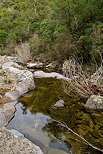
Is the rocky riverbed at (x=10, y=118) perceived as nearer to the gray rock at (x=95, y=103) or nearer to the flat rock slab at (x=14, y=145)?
the flat rock slab at (x=14, y=145)

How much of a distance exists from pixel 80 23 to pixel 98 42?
280 cm

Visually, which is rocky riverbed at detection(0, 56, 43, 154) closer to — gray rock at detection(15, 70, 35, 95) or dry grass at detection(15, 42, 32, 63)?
gray rock at detection(15, 70, 35, 95)

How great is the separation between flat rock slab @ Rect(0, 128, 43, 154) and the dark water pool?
0.72 m

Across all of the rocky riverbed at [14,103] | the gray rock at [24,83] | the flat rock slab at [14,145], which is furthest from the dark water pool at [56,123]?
the flat rock slab at [14,145]

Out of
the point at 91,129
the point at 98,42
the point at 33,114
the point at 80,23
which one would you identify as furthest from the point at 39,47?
the point at 91,129

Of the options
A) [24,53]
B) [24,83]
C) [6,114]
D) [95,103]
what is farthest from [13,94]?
[24,53]

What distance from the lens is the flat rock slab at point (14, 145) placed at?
2.53 metres

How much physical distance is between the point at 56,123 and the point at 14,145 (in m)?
1.89

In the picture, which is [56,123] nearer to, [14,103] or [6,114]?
[6,114]

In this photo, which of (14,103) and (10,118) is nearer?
(10,118)

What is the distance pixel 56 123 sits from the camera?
4324 millimetres

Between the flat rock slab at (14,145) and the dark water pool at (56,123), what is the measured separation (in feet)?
2.38

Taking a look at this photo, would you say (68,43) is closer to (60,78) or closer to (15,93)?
(60,78)

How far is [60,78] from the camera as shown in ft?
29.1
